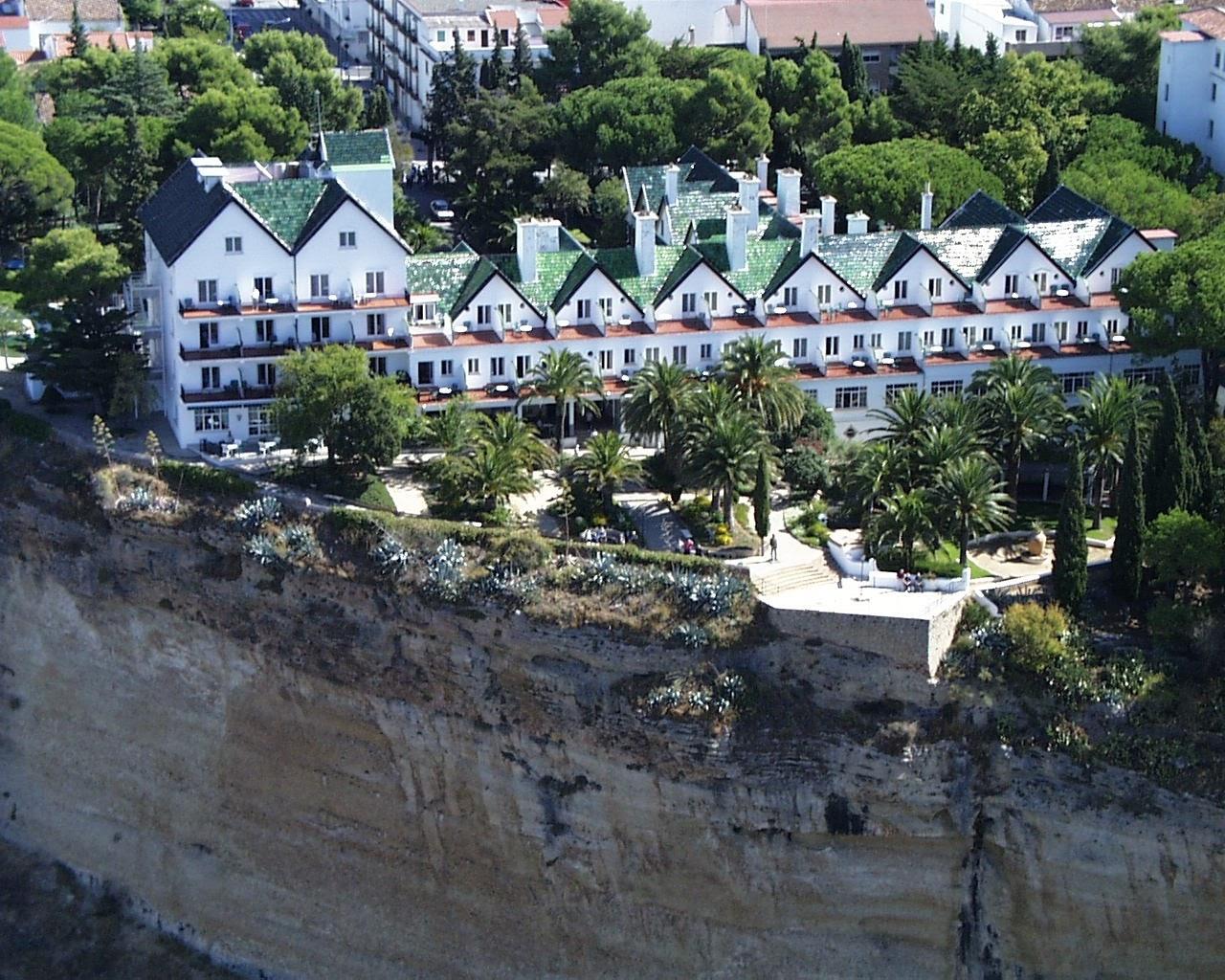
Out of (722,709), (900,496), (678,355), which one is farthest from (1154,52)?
(722,709)

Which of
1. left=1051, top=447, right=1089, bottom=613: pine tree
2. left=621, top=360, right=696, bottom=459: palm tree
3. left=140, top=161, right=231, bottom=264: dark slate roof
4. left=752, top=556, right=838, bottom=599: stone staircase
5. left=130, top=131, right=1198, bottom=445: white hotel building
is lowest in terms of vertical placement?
left=752, top=556, right=838, bottom=599: stone staircase

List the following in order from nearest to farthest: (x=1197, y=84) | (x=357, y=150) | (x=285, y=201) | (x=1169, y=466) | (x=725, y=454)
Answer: (x=1169, y=466)
(x=725, y=454)
(x=285, y=201)
(x=357, y=150)
(x=1197, y=84)

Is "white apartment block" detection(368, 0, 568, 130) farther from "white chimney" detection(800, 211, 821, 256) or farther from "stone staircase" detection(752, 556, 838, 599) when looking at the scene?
"stone staircase" detection(752, 556, 838, 599)

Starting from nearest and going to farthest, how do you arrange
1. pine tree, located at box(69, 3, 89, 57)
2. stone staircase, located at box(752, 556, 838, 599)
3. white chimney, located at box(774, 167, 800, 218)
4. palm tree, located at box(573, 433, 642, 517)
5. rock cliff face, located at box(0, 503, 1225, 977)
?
rock cliff face, located at box(0, 503, 1225, 977) → stone staircase, located at box(752, 556, 838, 599) → palm tree, located at box(573, 433, 642, 517) → white chimney, located at box(774, 167, 800, 218) → pine tree, located at box(69, 3, 89, 57)

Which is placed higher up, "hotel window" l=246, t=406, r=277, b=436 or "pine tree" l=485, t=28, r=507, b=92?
"pine tree" l=485, t=28, r=507, b=92

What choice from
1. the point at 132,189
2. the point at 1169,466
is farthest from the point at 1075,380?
the point at 132,189

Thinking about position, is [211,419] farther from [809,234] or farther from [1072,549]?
[1072,549]

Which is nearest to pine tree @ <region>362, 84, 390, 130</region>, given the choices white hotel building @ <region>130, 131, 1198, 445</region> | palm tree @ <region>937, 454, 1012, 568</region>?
white hotel building @ <region>130, 131, 1198, 445</region>
